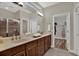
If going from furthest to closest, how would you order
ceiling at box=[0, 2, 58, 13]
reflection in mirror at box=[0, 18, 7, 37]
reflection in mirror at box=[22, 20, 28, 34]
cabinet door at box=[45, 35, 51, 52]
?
cabinet door at box=[45, 35, 51, 52]
reflection in mirror at box=[22, 20, 28, 34]
ceiling at box=[0, 2, 58, 13]
reflection in mirror at box=[0, 18, 7, 37]

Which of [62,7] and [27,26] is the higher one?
[62,7]

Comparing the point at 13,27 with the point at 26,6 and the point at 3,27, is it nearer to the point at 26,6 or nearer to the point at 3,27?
the point at 3,27

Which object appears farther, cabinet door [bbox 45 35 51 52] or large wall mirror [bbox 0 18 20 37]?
cabinet door [bbox 45 35 51 52]

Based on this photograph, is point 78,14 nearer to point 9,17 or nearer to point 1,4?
point 9,17

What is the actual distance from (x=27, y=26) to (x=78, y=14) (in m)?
1.33

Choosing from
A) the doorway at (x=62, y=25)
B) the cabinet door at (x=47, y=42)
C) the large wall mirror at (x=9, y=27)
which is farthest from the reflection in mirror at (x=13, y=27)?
the cabinet door at (x=47, y=42)

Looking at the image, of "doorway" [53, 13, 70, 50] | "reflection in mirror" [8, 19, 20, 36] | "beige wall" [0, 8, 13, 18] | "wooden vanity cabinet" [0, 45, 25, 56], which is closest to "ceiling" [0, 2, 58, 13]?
"beige wall" [0, 8, 13, 18]

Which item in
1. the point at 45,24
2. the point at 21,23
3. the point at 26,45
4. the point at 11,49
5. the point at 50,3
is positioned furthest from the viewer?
the point at 45,24

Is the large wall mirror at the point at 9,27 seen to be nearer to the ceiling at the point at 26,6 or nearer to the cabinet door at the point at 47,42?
the ceiling at the point at 26,6

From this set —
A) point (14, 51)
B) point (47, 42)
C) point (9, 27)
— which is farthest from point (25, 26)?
point (47, 42)

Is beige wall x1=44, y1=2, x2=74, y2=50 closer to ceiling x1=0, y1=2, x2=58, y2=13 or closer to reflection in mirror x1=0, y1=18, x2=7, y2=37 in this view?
ceiling x1=0, y1=2, x2=58, y2=13

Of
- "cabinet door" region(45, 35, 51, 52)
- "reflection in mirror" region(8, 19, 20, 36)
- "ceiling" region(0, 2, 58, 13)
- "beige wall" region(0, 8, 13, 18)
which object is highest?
"ceiling" region(0, 2, 58, 13)

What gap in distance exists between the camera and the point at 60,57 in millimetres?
2225

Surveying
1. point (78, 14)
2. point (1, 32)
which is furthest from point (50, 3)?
point (1, 32)
